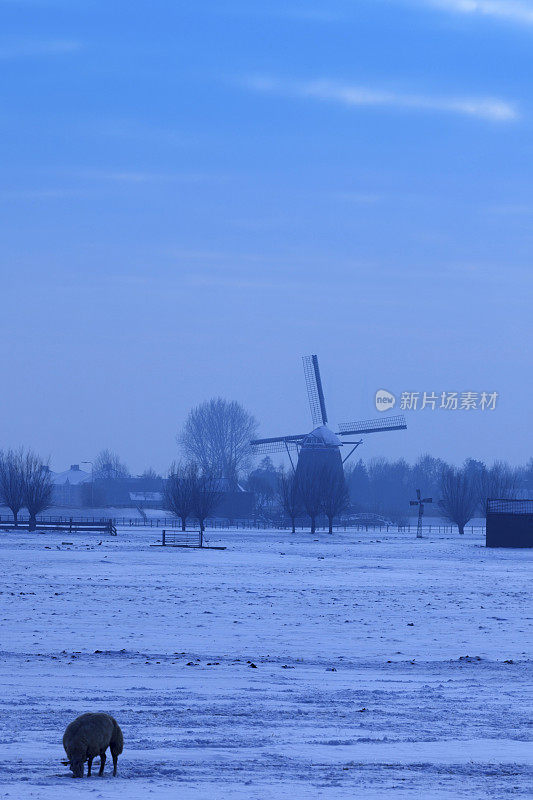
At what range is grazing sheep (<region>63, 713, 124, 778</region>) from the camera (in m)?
9.00

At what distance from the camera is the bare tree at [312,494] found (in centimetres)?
8706

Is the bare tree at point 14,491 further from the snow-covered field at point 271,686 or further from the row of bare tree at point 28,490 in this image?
the snow-covered field at point 271,686

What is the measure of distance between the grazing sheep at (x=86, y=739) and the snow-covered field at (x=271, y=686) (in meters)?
0.19

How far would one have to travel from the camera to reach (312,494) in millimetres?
88938

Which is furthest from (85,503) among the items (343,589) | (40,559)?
(343,589)

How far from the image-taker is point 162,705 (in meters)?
12.4

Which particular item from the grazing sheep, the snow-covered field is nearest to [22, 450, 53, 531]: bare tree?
the snow-covered field

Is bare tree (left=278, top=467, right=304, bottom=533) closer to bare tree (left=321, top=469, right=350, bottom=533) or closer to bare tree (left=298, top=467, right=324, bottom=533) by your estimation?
bare tree (left=298, top=467, right=324, bottom=533)

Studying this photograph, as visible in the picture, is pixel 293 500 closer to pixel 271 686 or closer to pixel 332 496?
pixel 332 496

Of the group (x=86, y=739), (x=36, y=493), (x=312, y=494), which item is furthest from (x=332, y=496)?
(x=86, y=739)

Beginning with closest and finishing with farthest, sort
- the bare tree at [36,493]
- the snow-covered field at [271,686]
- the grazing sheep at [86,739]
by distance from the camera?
the grazing sheep at [86,739]
the snow-covered field at [271,686]
the bare tree at [36,493]

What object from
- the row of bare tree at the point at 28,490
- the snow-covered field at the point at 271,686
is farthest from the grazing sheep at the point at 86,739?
the row of bare tree at the point at 28,490

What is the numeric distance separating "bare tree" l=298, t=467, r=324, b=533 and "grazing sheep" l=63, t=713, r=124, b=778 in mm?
76526

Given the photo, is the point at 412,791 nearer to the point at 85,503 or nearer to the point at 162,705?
the point at 162,705
